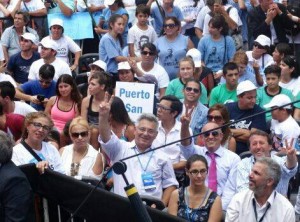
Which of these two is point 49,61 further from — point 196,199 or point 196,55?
point 196,199

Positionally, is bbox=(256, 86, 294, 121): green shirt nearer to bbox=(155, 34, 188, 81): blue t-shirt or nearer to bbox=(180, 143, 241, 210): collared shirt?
bbox=(155, 34, 188, 81): blue t-shirt

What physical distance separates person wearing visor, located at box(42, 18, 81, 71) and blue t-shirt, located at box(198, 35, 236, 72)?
6.55ft

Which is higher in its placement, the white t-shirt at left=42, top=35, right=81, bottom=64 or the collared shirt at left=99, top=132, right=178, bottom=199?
the white t-shirt at left=42, top=35, right=81, bottom=64

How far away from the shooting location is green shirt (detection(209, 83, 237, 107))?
12.1 metres

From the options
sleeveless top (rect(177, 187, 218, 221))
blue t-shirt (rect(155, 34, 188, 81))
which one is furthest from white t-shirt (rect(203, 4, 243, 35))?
sleeveless top (rect(177, 187, 218, 221))

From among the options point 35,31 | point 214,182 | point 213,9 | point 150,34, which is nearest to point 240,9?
point 213,9

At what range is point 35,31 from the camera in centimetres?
1554

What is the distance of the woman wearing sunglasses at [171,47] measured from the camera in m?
14.1

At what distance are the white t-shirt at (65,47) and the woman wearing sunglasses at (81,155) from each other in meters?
5.43

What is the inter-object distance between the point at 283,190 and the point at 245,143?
62.7 inches

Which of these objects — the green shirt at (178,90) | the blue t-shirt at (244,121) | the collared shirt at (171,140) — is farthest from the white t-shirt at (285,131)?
the green shirt at (178,90)

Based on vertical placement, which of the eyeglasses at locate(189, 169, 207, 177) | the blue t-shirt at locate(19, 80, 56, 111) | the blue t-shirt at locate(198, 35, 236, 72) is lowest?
the eyeglasses at locate(189, 169, 207, 177)

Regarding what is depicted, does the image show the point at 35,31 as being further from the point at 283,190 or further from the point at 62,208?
the point at 62,208

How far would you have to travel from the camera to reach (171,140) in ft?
32.6
